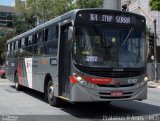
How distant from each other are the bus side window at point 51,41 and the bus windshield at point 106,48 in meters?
1.91

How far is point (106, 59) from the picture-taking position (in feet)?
39.2

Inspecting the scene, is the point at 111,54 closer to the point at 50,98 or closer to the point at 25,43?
the point at 50,98

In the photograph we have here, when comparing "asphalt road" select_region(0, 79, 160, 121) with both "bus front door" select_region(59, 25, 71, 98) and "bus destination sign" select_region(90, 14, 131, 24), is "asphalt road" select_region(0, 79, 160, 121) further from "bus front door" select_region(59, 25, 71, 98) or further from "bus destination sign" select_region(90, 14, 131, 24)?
"bus destination sign" select_region(90, 14, 131, 24)

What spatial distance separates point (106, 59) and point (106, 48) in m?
0.33

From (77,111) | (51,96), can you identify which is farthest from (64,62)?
(51,96)

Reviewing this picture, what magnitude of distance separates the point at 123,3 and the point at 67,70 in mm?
47582

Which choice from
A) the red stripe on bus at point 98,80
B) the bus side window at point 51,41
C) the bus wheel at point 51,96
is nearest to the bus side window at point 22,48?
the bus side window at point 51,41

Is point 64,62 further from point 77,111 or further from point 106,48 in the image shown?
point 77,111

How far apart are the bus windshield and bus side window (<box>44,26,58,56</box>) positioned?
6.28 feet

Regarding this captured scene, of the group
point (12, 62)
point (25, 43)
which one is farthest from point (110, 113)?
point (12, 62)

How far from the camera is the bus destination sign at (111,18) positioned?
40.0 feet

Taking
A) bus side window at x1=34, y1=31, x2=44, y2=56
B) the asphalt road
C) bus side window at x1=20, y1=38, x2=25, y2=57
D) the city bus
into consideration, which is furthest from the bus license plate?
bus side window at x1=20, y1=38, x2=25, y2=57

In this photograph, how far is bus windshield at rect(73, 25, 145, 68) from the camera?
11898mm

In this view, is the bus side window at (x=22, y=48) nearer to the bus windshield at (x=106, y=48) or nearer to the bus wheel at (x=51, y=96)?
the bus wheel at (x=51, y=96)
